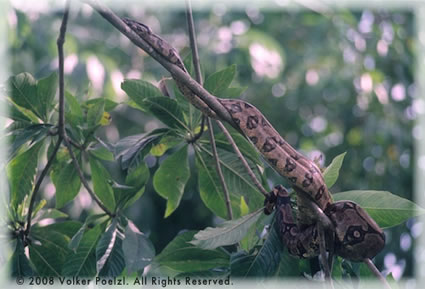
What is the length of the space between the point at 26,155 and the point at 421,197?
5.15 meters

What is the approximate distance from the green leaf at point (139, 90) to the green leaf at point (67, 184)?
2.00 ft

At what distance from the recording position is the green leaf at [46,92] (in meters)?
3.66

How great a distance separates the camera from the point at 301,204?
10.0 ft

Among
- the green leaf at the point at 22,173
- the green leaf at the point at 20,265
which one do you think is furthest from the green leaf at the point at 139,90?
the green leaf at the point at 20,265

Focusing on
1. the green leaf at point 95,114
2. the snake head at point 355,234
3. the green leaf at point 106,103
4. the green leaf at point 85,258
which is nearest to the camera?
the snake head at point 355,234

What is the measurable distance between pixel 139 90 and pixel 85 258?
3.50 feet

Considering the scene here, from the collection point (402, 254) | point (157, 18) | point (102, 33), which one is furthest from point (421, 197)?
point (102, 33)

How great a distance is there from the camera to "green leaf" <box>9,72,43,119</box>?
3.64 m

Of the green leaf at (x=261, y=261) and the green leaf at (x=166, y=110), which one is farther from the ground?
the green leaf at (x=166, y=110)

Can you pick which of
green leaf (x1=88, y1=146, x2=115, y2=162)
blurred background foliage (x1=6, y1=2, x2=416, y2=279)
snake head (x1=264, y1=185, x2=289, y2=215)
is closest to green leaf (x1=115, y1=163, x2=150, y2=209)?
green leaf (x1=88, y1=146, x2=115, y2=162)

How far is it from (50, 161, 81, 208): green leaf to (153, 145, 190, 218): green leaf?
51cm

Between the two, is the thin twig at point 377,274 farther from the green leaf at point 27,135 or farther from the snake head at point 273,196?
the green leaf at point 27,135

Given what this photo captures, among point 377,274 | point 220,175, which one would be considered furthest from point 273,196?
point 377,274

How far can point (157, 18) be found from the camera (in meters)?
10.6
